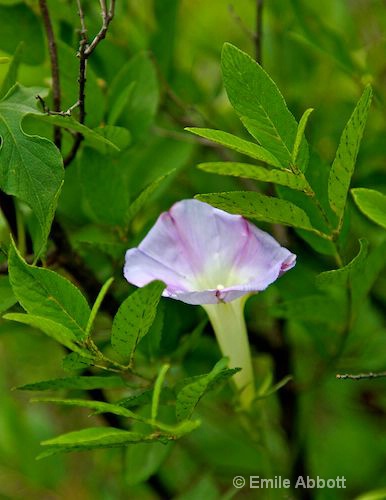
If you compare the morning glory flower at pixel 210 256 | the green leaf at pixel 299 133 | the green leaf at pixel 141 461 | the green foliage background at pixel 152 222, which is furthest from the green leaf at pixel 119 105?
the green leaf at pixel 141 461

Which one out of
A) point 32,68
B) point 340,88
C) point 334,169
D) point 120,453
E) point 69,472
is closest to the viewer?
point 334,169

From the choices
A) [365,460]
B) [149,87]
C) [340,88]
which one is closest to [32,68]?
[149,87]

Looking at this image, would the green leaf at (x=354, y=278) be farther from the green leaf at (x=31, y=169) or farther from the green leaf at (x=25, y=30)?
the green leaf at (x=25, y=30)

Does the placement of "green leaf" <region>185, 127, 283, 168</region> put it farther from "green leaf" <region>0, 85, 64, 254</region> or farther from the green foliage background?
"green leaf" <region>0, 85, 64, 254</region>

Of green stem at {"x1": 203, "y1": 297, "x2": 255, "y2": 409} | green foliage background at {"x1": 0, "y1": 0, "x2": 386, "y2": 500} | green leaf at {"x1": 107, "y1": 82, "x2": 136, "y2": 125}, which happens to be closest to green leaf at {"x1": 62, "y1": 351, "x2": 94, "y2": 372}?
green foliage background at {"x1": 0, "y1": 0, "x2": 386, "y2": 500}

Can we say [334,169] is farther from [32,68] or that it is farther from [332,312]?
[32,68]
